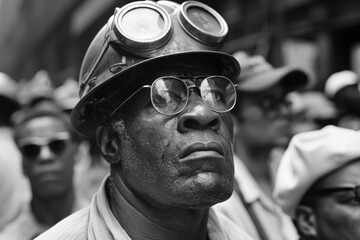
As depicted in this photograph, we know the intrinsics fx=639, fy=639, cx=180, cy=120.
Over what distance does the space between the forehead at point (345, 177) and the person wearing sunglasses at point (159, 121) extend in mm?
753

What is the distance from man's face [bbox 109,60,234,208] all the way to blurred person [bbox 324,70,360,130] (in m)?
3.31

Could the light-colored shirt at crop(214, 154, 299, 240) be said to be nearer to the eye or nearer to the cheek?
the cheek

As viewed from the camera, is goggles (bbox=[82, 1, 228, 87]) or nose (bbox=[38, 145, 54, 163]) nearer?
goggles (bbox=[82, 1, 228, 87])

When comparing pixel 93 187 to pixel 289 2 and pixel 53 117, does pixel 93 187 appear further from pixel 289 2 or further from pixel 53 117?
pixel 289 2

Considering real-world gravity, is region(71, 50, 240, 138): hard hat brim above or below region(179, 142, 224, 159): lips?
above

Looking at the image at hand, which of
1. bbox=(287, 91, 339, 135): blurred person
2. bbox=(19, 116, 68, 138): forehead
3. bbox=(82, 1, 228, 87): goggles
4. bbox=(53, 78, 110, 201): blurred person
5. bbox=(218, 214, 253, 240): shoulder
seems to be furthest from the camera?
bbox=(287, 91, 339, 135): blurred person

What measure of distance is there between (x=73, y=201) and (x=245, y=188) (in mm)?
1308

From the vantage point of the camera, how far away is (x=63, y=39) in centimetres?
2702

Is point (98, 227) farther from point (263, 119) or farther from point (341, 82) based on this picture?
point (341, 82)

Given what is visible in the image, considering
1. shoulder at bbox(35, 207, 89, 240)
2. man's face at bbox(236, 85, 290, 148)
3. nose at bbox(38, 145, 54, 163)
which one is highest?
shoulder at bbox(35, 207, 89, 240)

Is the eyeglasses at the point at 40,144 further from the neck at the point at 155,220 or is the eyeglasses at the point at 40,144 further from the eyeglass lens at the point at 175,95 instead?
the eyeglass lens at the point at 175,95

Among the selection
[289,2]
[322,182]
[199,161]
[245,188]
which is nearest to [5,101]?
[245,188]

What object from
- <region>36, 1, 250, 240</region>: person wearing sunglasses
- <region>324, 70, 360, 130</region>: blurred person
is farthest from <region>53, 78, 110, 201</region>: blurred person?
<region>36, 1, 250, 240</region>: person wearing sunglasses

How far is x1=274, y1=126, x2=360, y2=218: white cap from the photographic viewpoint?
10.1ft
